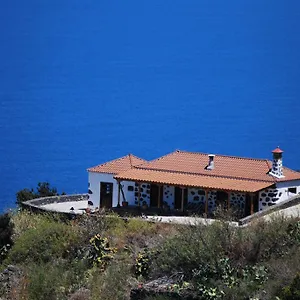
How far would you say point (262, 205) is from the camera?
32.2 m

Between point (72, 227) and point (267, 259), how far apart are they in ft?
21.8

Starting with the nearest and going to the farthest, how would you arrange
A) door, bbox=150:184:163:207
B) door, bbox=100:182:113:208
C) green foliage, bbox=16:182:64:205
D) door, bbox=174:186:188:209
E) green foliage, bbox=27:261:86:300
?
green foliage, bbox=27:261:86:300 → door, bbox=174:186:188:209 → door, bbox=150:184:163:207 → door, bbox=100:182:113:208 → green foliage, bbox=16:182:64:205

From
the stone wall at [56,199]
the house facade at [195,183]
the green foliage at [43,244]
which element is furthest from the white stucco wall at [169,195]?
the stone wall at [56,199]

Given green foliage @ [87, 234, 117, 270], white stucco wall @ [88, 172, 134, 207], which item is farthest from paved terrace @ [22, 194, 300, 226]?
green foliage @ [87, 234, 117, 270]

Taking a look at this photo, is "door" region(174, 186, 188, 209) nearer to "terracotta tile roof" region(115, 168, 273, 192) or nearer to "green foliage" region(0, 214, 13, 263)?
"terracotta tile roof" region(115, 168, 273, 192)

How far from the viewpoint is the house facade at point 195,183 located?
32.1 meters

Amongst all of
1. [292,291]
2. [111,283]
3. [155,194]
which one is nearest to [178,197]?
[155,194]

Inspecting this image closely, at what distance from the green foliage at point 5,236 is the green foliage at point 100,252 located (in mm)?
3109

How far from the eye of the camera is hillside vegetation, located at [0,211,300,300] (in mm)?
24172

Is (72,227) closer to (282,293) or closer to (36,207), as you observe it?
(36,207)

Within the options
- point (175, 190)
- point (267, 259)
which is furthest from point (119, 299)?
point (175, 190)

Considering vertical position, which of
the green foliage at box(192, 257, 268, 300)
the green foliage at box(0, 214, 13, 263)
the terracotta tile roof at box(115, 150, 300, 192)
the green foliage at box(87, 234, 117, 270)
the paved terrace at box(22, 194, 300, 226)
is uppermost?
the terracotta tile roof at box(115, 150, 300, 192)

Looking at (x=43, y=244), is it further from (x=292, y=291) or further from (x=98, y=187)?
(x=292, y=291)

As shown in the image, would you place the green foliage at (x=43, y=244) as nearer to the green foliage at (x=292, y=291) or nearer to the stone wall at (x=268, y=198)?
the stone wall at (x=268, y=198)
